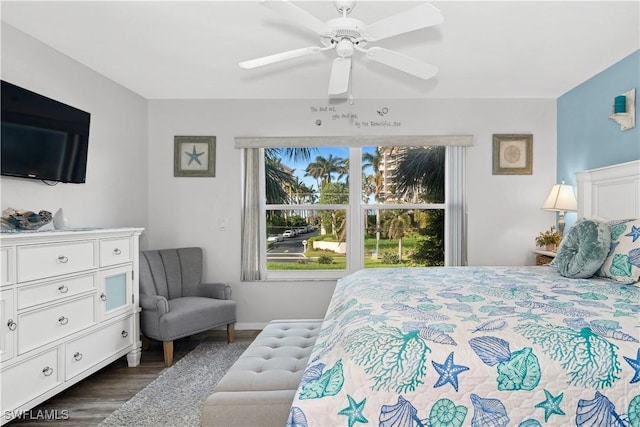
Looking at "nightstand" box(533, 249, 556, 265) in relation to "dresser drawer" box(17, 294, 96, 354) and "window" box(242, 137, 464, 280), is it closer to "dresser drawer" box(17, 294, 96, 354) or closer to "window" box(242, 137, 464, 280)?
"window" box(242, 137, 464, 280)

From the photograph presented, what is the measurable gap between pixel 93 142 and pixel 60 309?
60.2 inches

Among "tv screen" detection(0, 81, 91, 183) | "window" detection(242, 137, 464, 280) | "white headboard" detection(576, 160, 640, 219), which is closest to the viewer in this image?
"tv screen" detection(0, 81, 91, 183)

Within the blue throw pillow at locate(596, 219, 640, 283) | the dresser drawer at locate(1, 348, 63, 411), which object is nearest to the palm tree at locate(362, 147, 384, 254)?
the blue throw pillow at locate(596, 219, 640, 283)

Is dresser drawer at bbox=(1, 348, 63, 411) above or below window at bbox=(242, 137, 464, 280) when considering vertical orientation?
below

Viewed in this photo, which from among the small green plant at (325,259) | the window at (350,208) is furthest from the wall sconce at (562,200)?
the small green plant at (325,259)

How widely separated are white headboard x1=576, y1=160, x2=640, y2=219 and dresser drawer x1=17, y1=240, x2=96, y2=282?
3.65 m

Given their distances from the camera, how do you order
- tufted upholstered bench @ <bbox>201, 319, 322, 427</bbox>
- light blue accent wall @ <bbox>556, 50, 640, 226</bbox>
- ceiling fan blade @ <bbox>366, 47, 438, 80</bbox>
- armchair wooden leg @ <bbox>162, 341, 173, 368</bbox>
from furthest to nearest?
armchair wooden leg @ <bbox>162, 341, 173, 368</bbox>
light blue accent wall @ <bbox>556, 50, 640, 226</bbox>
ceiling fan blade @ <bbox>366, 47, 438, 80</bbox>
tufted upholstered bench @ <bbox>201, 319, 322, 427</bbox>

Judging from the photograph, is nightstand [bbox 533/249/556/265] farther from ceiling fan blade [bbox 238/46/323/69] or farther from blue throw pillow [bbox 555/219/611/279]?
ceiling fan blade [bbox 238/46/323/69]

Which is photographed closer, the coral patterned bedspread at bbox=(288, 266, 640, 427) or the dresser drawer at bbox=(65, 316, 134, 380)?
the coral patterned bedspread at bbox=(288, 266, 640, 427)

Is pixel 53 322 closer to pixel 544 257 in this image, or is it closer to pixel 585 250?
pixel 585 250

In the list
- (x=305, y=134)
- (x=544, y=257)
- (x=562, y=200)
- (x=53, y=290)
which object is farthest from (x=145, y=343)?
(x=562, y=200)

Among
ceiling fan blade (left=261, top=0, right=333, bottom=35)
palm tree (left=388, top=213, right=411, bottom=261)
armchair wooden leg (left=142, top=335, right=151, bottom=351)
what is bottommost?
armchair wooden leg (left=142, top=335, right=151, bottom=351)

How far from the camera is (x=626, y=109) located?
2980mm

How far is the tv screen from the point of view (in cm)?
241
